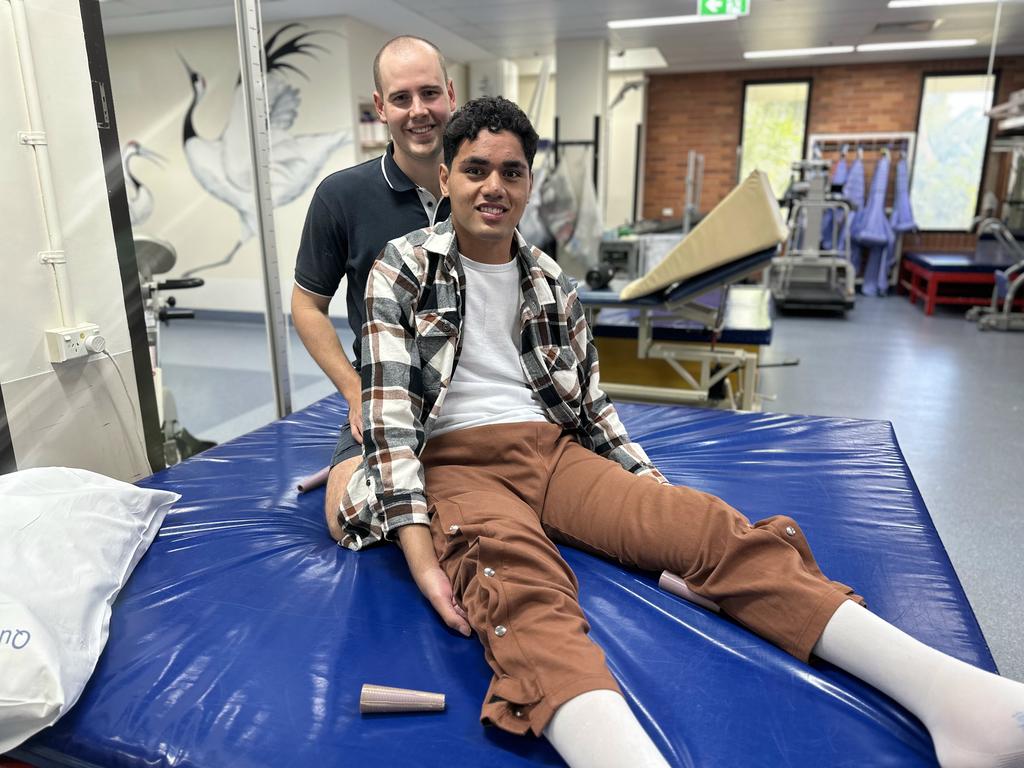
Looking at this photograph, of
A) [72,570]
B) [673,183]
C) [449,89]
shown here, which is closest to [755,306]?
[449,89]

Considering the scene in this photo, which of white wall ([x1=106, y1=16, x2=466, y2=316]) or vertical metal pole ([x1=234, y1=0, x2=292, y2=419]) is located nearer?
vertical metal pole ([x1=234, y1=0, x2=292, y2=419])

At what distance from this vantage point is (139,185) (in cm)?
658

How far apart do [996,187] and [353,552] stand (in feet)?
33.1

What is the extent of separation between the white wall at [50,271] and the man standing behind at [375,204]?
522mm

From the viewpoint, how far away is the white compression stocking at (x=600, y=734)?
903 mm

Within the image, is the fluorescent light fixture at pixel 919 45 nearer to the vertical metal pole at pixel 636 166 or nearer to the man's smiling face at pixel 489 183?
the vertical metal pole at pixel 636 166

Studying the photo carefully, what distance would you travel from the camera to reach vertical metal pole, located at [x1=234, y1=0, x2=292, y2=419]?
222 cm

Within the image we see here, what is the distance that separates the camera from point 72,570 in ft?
4.07

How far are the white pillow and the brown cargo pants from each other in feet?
2.03

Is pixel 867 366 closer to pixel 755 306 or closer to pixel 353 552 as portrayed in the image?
pixel 755 306

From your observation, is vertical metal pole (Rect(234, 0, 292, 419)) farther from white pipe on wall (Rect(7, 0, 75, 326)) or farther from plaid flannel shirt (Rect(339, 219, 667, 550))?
plaid flannel shirt (Rect(339, 219, 667, 550))

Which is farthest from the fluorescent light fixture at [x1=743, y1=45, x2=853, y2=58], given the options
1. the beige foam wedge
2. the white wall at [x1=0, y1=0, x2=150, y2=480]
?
the white wall at [x1=0, y1=0, x2=150, y2=480]

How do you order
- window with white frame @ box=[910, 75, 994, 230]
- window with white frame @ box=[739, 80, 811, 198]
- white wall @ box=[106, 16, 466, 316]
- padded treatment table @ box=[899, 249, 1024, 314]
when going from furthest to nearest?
window with white frame @ box=[739, 80, 811, 198] → window with white frame @ box=[910, 75, 994, 230] → padded treatment table @ box=[899, 249, 1024, 314] → white wall @ box=[106, 16, 466, 316]

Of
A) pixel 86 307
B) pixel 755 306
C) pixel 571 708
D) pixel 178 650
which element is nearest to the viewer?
pixel 571 708
